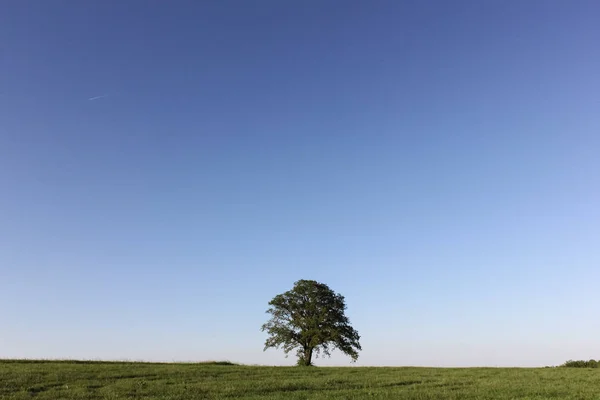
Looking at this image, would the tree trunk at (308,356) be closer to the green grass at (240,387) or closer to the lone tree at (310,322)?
the lone tree at (310,322)

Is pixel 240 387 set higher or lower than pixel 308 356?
lower

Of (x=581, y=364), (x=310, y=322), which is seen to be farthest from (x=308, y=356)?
(x=581, y=364)

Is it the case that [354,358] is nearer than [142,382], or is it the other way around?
[142,382]

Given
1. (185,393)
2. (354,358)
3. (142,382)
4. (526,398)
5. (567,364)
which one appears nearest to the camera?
(526,398)

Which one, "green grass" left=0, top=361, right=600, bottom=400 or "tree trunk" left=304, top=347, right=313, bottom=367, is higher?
"tree trunk" left=304, top=347, right=313, bottom=367

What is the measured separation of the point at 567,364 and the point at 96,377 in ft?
181

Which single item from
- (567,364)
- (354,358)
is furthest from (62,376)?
(567,364)

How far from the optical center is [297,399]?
23.1 m

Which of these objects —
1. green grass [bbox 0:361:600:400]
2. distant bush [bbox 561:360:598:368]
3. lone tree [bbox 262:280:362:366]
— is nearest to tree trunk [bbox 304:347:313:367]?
lone tree [bbox 262:280:362:366]

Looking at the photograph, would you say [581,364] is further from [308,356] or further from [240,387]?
[240,387]

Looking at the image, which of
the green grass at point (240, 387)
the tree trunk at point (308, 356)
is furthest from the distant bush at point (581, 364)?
the tree trunk at point (308, 356)

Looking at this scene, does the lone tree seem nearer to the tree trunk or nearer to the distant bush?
the tree trunk

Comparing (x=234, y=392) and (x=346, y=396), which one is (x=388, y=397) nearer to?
(x=346, y=396)

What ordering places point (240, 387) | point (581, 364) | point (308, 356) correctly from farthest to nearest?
point (308, 356) < point (581, 364) < point (240, 387)
